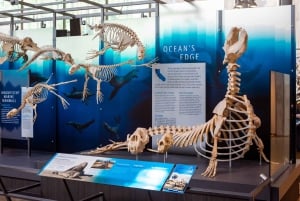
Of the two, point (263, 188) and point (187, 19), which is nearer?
point (263, 188)

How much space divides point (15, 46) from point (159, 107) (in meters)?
1.58

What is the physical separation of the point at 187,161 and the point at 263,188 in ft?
2.93

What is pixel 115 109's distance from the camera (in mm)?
4285

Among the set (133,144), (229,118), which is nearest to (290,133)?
(229,118)

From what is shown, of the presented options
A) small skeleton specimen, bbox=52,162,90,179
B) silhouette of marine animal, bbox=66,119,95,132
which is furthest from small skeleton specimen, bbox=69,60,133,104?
small skeleton specimen, bbox=52,162,90,179

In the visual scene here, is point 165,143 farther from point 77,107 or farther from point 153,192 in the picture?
point 77,107

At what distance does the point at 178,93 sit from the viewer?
12.6 ft

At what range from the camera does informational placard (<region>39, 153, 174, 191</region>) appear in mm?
2424

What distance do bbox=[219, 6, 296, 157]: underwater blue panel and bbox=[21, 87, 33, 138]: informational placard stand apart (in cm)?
205

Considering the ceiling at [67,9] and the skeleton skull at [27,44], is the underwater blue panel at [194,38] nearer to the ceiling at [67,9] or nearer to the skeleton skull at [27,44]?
the ceiling at [67,9]

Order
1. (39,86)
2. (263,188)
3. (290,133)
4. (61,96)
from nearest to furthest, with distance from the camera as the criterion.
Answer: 1. (263,188)
2. (290,133)
3. (39,86)
4. (61,96)

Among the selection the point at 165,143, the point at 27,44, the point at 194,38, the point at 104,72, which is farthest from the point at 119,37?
the point at 165,143

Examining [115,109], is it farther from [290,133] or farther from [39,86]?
[290,133]

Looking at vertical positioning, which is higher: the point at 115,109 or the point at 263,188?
the point at 115,109
